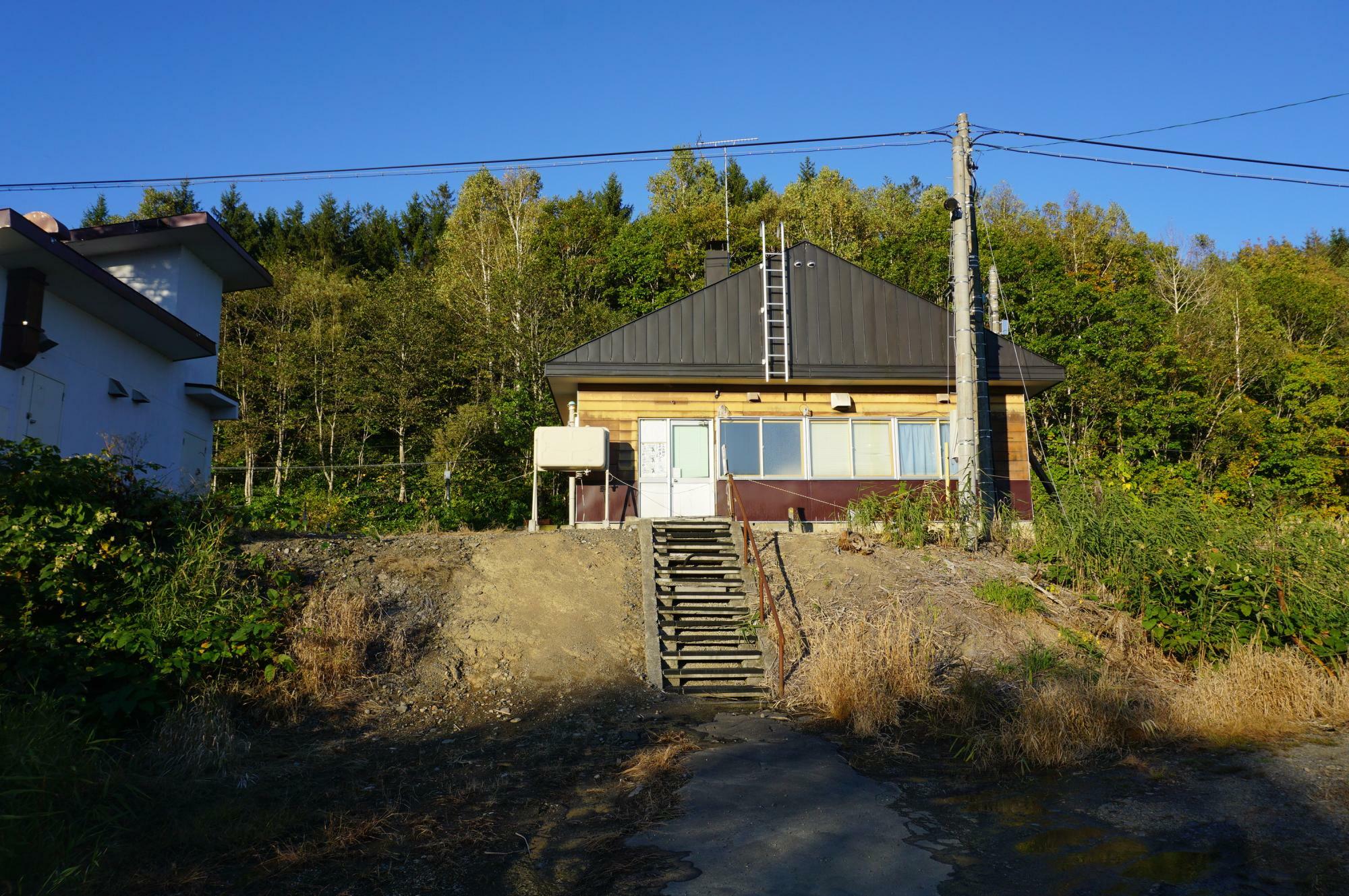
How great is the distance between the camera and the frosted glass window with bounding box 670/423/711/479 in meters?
17.0

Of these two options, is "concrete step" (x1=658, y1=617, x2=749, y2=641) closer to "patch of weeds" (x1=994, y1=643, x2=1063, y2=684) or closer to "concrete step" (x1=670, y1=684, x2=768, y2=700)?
"concrete step" (x1=670, y1=684, x2=768, y2=700)

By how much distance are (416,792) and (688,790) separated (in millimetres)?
2013

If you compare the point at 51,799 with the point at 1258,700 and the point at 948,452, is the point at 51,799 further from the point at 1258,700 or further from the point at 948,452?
the point at 948,452

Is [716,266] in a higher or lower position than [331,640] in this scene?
higher

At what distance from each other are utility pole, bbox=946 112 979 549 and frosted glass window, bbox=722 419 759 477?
373 centimetres

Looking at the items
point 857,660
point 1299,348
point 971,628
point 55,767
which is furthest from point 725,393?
→ point 1299,348

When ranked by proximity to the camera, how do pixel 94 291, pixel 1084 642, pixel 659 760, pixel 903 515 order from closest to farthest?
pixel 659 760 → pixel 1084 642 → pixel 94 291 → pixel 903 515

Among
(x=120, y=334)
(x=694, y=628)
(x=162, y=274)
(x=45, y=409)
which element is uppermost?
(x=162, y=274)

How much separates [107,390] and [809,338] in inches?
469

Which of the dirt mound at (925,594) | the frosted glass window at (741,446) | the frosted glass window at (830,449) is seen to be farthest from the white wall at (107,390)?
the frosted glass window at (830,449)

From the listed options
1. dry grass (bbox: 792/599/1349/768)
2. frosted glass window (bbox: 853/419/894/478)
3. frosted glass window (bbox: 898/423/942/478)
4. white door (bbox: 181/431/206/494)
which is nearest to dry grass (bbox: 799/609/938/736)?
dry grass (bbox: 792/599/1349/768)

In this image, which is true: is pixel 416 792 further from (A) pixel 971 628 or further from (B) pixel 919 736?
(A) pixel 971 628

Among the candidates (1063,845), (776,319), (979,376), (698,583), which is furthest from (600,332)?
(1063,845)

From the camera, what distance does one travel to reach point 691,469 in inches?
671
